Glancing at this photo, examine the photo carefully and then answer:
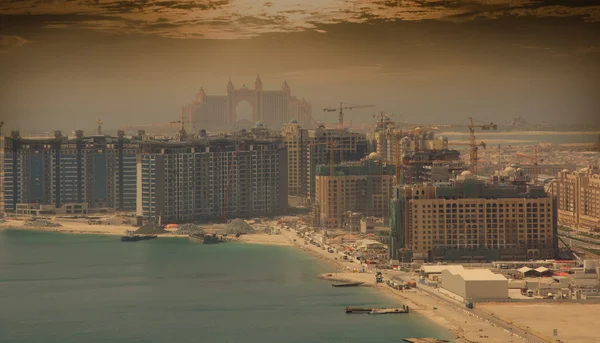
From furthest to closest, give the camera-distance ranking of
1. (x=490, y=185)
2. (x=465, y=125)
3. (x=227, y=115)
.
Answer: (x=227, y=115)
(x=465, y=125)
(x=490, y=185)

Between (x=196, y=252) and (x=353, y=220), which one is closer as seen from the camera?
(x=196, y=252)

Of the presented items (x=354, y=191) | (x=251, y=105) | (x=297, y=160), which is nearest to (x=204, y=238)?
(x=354, y=191)

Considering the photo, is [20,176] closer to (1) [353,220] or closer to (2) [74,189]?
(2) [74,189]

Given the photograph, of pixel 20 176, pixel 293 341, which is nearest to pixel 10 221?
pixel 20 176

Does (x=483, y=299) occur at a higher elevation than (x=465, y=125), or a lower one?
lower

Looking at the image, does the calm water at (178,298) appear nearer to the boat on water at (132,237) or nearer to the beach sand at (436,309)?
the beach sand at (436,309)

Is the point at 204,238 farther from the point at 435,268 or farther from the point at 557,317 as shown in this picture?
the point at 557,317
